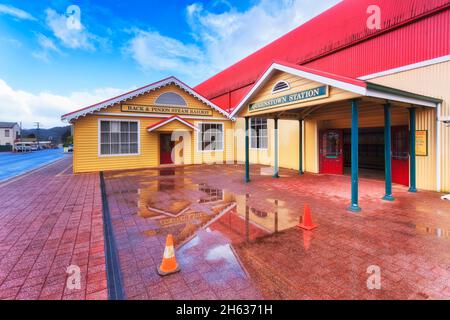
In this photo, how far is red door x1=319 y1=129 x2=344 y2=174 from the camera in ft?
34.9

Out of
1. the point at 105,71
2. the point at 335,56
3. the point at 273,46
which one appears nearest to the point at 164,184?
the point at 335,56

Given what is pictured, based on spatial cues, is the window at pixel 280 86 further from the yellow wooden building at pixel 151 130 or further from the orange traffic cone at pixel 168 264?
the yellow wooden building at pixel 151 130

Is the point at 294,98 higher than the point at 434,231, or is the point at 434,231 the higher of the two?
the point at 294,98

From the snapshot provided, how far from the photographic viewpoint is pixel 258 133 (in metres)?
15.3

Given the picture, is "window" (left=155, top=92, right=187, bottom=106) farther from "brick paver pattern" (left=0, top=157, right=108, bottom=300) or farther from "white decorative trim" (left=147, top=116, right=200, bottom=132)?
"brick paver pattern" (left=0, top=157, right=108, bottom=300)

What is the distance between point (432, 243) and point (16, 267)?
6.59m

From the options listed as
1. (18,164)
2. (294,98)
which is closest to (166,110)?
(294,98)

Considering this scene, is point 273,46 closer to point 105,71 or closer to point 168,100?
point 168,100

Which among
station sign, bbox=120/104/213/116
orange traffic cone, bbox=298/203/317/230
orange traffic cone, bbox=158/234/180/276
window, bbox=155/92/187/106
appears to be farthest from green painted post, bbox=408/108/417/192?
window, bbox=155/92/187/106

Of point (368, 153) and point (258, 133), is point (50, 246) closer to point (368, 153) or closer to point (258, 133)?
point (258, 133)

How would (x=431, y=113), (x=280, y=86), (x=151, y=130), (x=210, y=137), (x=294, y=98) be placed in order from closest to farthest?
(x=294, y=98) → (x=431, y=113) → (x=280, y=86) → (x=151, y=130) → (x=210, y=137)

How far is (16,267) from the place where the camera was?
320 centimetres

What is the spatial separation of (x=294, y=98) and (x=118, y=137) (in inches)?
434

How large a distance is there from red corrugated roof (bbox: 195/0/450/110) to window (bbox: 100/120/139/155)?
9.03 metres
